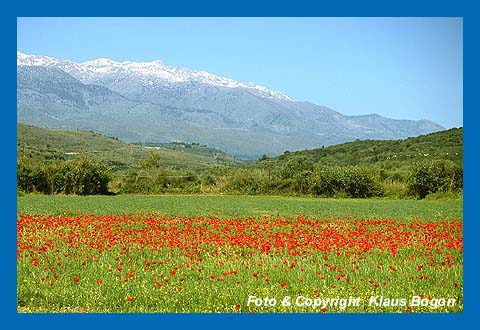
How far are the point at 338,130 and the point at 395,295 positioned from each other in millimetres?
171492

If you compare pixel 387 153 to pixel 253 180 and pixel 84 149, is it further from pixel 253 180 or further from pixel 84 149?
pixel 84 149

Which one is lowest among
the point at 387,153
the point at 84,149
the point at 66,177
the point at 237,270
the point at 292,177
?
the point at 237,270

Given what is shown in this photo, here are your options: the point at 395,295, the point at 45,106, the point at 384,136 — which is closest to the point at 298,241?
the point at 395,295

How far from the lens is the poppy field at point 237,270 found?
23.2 feet

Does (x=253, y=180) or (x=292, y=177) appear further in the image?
(x=253, y=180)

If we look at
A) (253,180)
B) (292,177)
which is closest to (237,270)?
(292,177)

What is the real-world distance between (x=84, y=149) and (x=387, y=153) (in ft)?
131

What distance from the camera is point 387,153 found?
5453cm

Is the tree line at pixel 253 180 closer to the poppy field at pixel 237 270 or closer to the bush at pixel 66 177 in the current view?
the bush at pixel 66 177

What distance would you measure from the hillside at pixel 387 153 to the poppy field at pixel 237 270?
77.3ft

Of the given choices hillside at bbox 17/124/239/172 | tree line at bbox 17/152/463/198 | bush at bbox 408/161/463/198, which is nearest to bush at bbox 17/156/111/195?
tree line at bbox 17/152/463/198

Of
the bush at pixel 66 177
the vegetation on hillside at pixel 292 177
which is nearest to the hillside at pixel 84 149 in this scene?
the vegetation on hillside at pixel 292 177

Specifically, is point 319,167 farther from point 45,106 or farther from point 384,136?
point 45,106

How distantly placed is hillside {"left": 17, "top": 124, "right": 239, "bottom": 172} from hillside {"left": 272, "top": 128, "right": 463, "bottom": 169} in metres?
16.5
